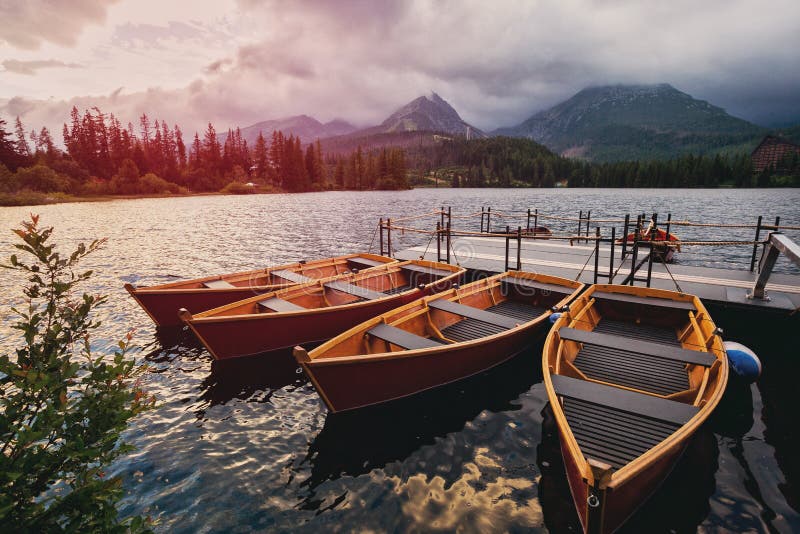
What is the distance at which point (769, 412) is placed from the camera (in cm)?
880

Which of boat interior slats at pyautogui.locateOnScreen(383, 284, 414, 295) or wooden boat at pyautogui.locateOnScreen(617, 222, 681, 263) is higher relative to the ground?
wooden boat at pyautogui.locateOnScreen(617, 222, 681, 263)

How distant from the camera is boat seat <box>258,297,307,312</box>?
37.8ft

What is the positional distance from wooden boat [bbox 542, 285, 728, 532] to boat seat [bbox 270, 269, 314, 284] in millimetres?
8848

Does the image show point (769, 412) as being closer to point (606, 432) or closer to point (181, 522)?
point (606, 432)

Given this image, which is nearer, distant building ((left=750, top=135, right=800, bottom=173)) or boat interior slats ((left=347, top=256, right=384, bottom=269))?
boat interior slats ((left=347, top=256, right=384, bottom=269))

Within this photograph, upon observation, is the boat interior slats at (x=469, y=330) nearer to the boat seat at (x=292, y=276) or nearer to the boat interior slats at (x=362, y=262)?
the boat seat at (x=292, y=276)

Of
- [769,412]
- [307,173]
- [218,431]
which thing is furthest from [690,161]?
[218,431]

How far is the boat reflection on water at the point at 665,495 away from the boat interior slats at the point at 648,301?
3616mm

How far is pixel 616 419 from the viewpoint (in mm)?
6332

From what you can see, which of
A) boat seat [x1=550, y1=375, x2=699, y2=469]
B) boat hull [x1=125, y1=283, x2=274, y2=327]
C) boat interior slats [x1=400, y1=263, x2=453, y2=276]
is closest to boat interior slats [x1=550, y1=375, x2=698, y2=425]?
boat seat [x1=550, y1=375, x2=699, y2=469]

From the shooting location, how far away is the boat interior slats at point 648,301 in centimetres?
1030

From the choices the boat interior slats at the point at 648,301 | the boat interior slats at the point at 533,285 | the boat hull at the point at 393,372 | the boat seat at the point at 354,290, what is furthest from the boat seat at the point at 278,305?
the boat interior slats at the point at 648,301

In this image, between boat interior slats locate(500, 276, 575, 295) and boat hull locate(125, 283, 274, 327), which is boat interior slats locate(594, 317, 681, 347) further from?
boat hull locate(125, 283, 274, 327)

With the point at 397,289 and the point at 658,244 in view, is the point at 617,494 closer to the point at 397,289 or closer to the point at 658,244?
the point at 658,244
